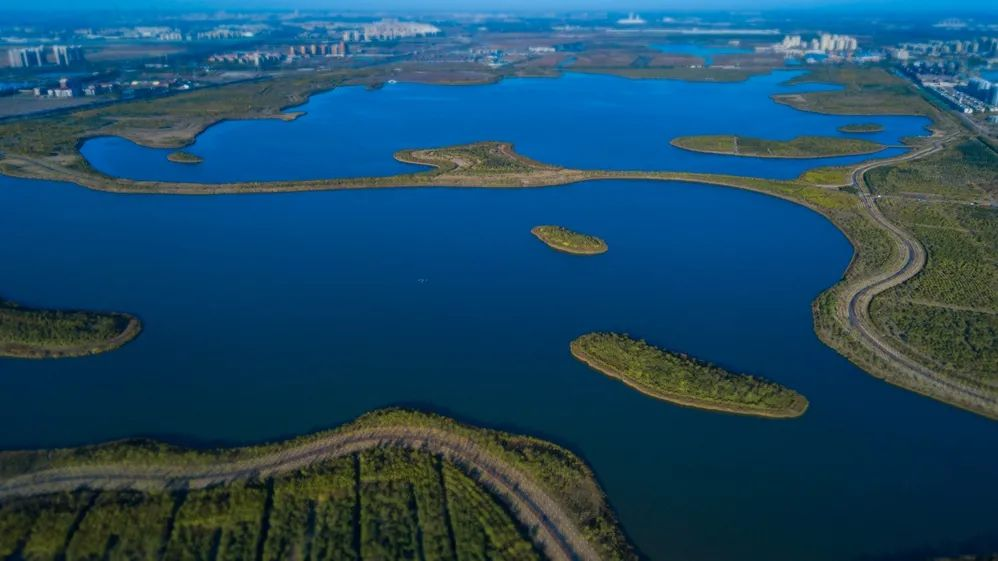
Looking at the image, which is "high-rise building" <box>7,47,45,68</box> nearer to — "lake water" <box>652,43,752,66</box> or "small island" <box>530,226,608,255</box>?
"small island" <box>530,226,608,255</box>

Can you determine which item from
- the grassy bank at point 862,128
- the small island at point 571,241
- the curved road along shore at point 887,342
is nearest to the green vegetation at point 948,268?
the curved road along shore at point 887,342

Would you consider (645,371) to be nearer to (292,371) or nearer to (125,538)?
(292,371)

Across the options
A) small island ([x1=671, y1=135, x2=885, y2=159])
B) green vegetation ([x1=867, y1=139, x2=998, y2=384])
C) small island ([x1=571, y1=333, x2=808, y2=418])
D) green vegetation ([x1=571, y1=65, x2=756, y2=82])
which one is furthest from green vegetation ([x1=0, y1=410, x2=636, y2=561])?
green vegetation ([x1=571, y1=65, x2=756, y2=82])

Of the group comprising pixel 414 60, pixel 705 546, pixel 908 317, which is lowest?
pixel 705 546

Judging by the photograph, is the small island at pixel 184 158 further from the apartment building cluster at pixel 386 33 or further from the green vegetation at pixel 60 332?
the apartment building cluster at pixel 386 33

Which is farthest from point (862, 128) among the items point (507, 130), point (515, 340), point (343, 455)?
point (343, 455)

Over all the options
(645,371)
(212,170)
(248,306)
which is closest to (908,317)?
(645,371)
